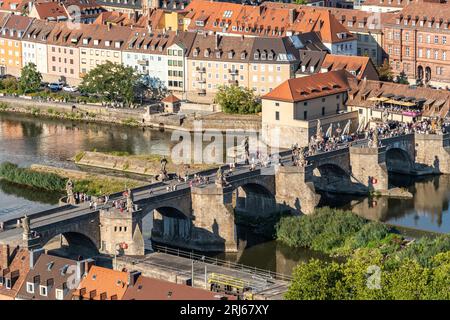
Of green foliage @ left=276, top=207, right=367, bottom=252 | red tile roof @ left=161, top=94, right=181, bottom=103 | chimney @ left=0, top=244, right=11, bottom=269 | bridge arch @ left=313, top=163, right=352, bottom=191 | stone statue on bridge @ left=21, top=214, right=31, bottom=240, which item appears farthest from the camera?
red tile roof @ left=161, top=94, right=181, bottom=103

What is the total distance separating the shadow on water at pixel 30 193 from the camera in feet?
339

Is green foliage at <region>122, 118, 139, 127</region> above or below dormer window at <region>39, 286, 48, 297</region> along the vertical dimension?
above

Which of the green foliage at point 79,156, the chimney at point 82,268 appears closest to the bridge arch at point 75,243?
the chimney at point 82,268

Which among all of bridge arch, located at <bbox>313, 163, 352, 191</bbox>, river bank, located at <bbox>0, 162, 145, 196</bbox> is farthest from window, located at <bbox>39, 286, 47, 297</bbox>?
bridge arch, located at <bbox>313, 163, 352, 191</bbox>

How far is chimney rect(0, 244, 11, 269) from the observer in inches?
3019

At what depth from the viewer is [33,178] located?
10719 centimetres

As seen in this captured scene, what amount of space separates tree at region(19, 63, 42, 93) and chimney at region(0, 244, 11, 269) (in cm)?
6248

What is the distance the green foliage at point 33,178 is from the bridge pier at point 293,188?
51.2ft

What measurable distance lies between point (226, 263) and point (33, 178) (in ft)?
75.7

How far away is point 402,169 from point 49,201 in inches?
979

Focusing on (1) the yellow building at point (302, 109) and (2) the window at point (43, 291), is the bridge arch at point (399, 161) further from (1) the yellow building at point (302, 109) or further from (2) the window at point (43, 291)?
(2) the window at point (43, 291)

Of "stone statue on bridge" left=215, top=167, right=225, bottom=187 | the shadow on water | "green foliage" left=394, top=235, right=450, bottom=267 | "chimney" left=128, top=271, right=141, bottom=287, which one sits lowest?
"green foliage" left=394, top=235, right=450, bottom=267

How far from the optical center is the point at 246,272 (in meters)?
82.9

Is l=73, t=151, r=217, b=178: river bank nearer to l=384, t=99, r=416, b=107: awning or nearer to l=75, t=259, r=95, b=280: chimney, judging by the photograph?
l=384, t=99, r=416, b=107: awning
